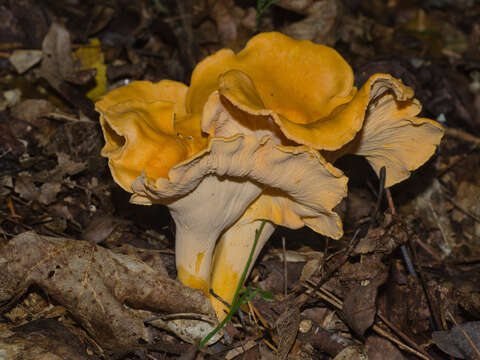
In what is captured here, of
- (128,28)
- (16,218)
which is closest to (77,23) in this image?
(128,28)

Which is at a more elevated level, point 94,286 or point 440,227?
point 94,286

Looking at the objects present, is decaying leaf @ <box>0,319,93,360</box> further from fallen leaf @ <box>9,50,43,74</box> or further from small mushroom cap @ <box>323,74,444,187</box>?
fallen leaf @ <box>9,50,43,74</box>

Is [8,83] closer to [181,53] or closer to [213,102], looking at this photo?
[181,53]

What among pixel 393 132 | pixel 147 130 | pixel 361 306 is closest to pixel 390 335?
pixel 361 306

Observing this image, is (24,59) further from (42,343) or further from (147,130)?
(42,343)

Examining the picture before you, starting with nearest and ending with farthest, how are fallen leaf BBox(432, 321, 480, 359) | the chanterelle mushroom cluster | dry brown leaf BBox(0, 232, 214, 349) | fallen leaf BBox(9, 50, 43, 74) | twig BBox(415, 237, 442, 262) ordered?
the chanterelle mushroom cluster, dry brown leaf BBox(0, 232, 214, 349), fallen leaf BBox(432, 321, 480, 359), twig BBox(415, 237, 442, 262), fallen leaf BBox(9, 50, 43, 74)

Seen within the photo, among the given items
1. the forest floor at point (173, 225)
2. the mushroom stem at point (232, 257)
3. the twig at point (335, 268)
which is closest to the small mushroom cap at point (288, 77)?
the mushroom stem at point (232, 257)

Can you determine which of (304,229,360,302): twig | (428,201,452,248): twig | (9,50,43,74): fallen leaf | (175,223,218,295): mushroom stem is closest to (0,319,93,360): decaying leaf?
(175,223,218,295): mushroom stem
